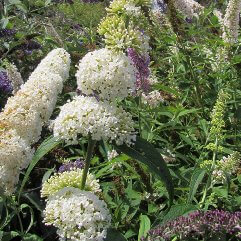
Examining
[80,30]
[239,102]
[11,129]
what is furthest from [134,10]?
[80,30]

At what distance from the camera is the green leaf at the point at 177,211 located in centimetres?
231

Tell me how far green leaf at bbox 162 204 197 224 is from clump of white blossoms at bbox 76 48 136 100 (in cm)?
58

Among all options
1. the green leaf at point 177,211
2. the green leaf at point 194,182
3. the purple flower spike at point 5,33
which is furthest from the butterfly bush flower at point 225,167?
the purple flower spike at point 5,33

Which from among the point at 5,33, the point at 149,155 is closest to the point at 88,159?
the point at 149,155

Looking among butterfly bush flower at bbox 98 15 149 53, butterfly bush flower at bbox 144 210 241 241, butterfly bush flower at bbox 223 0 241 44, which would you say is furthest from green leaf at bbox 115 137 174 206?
butterfly bush flower at bbox 223 0 241 44

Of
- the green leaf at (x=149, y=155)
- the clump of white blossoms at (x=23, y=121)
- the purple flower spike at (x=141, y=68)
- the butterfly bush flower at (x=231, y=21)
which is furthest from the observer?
the butterfly bush flower at (x=231, y=21)

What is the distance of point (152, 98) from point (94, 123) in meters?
1.77

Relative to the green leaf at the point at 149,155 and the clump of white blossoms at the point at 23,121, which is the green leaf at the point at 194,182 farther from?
the clump of white blossoms at the point at 23,121

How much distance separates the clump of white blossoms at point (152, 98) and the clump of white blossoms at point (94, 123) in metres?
1.63

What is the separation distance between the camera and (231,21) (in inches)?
175

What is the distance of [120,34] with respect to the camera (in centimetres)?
221

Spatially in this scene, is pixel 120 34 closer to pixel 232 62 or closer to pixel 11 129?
pixel 11 129

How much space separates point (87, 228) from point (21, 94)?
71 centimetres

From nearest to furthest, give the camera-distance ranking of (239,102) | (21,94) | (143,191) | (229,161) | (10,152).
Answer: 1. (10,152)
2. (21,94)
3. (229,161)
4. (143,191)
5. (239,102)
